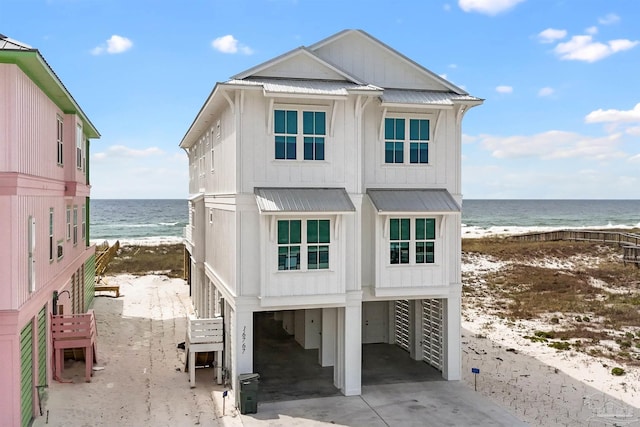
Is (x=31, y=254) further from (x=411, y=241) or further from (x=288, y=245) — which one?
(x=411, y=241)

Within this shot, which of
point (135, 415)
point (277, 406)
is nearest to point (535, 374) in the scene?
point (277, 406)

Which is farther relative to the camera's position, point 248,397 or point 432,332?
point 432,332

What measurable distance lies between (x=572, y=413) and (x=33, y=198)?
14355 mm

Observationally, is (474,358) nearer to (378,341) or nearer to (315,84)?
(378,341)

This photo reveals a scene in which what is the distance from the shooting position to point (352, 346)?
15.5 metres

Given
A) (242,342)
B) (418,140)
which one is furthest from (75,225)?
(418,140)

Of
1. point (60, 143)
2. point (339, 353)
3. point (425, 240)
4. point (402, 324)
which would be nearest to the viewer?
point (339, 353)

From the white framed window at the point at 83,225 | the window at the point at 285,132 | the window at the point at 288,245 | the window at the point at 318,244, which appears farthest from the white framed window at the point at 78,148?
the window at the point at 318,244

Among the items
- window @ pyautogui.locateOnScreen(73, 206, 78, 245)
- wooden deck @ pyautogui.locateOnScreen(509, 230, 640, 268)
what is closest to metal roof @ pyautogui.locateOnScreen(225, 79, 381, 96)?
window @ pyautogui.locateOnScreen(73, 206, 78, 245)

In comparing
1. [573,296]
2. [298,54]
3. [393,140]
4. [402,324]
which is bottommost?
[573,296]

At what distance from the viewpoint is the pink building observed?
11.3m

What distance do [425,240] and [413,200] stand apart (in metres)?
1.22

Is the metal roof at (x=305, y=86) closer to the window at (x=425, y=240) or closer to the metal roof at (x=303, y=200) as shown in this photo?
the metal roof at (x=303, y=200)

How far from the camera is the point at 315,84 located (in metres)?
15.3
